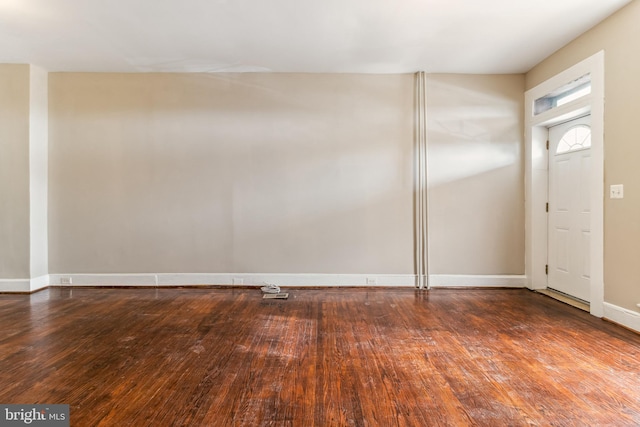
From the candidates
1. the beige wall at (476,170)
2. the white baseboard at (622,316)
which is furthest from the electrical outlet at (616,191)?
the beige wall at (476,170)

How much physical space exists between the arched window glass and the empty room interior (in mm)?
20

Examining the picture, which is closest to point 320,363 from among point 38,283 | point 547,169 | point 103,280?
point 103,280

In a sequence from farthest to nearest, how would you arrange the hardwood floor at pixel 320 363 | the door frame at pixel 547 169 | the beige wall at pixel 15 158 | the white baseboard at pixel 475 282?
1. the white baseboard at pixel 475 282
2. the beige wall at pixel 15 158
3. the door frame at pixel 547 169
4. the hardwood floor at pixel 320 363

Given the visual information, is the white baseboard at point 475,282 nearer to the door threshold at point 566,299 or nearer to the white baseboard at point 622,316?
the door threshold at point 566,299

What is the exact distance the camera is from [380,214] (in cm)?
462

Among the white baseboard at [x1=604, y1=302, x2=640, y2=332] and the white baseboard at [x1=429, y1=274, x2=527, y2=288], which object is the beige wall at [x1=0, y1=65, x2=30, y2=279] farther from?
the white baseboard at [x1=604, y1=302, x2=640, y2=332]

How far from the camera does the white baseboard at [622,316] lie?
2957mm

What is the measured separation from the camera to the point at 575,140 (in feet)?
12.9

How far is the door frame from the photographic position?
3.33 m

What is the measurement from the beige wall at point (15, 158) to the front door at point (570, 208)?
263 inches

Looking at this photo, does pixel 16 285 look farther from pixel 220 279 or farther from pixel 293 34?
pixel 293 34

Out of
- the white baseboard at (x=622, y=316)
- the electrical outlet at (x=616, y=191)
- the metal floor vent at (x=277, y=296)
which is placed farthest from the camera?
the metal floor vent at (x=277, y=296)

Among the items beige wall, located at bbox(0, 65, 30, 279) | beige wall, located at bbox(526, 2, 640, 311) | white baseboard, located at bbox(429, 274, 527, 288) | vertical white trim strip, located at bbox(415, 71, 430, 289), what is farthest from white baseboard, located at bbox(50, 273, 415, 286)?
beige wall, located at bbox(526, 2, 640, 311)

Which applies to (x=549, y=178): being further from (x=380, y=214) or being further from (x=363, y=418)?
(x=363, y=418)
